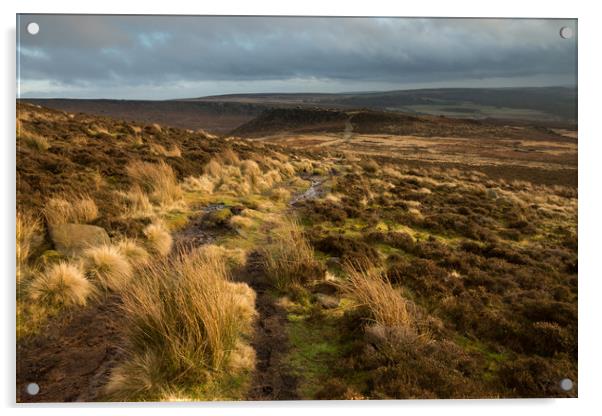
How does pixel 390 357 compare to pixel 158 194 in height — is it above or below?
below

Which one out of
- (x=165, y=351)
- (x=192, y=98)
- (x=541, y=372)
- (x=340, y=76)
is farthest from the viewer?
(x=192, y=98)

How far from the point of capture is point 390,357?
378 centimetres

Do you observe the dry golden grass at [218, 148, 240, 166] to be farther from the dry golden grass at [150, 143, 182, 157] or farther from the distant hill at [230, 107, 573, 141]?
the distant hill at [230, 107, 573, 141]

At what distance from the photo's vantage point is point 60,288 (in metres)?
4.32

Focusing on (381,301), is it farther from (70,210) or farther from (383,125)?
(70,210)

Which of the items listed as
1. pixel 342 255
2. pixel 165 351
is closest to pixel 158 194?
pixel 342 255

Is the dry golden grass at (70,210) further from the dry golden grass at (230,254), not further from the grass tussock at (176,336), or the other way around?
the grass tussock at (176,336)

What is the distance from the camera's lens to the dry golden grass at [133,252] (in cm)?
509

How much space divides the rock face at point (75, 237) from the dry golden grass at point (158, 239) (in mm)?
577

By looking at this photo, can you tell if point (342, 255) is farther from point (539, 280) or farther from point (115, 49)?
point (115, 49)

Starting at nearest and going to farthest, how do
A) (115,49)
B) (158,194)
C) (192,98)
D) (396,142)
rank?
(115,49) → (192,98) → (396,142) → (158,194)

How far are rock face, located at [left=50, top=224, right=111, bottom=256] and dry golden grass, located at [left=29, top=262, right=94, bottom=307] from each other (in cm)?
44

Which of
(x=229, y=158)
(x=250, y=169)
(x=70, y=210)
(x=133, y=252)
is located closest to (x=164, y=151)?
(x=229, y=158)

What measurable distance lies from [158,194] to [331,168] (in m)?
3.41
